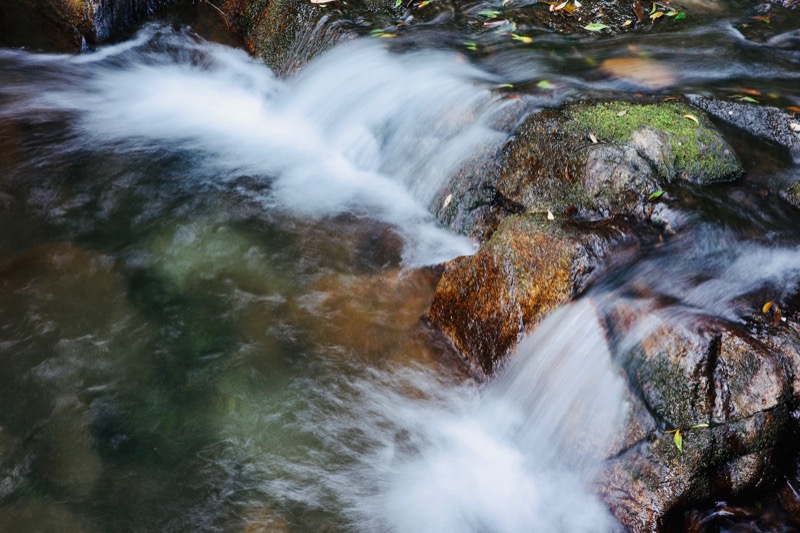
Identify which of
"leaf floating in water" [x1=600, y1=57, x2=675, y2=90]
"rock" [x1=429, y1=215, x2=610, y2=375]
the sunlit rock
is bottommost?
the sunlit rock

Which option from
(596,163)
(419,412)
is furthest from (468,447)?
(596,163)

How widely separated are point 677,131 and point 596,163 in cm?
87

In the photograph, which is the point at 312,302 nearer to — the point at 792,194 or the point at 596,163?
the point at 596,163

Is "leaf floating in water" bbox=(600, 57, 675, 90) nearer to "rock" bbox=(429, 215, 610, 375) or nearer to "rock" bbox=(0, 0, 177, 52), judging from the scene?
"rock" bbox=(429, 215, 610, 375)

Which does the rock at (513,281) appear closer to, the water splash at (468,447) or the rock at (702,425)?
the water splash at (468,447)

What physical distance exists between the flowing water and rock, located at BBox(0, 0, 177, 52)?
3.75 feet

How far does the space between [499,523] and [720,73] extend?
5.58 metres

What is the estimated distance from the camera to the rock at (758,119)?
19.8 feet

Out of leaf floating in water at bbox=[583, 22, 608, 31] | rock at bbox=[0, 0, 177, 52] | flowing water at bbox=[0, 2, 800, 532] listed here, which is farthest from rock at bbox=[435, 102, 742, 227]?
rock at bbox=[0, 0, 177, 52]

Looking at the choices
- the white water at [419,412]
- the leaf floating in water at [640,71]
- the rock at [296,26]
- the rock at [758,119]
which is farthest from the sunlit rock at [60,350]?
the rock at [758,119]

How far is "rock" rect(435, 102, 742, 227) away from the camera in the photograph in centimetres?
521

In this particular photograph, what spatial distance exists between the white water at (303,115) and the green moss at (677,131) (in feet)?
3.04

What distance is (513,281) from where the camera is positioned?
456cm

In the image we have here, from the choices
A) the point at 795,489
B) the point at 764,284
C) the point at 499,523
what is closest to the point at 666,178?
the point at 764,284
